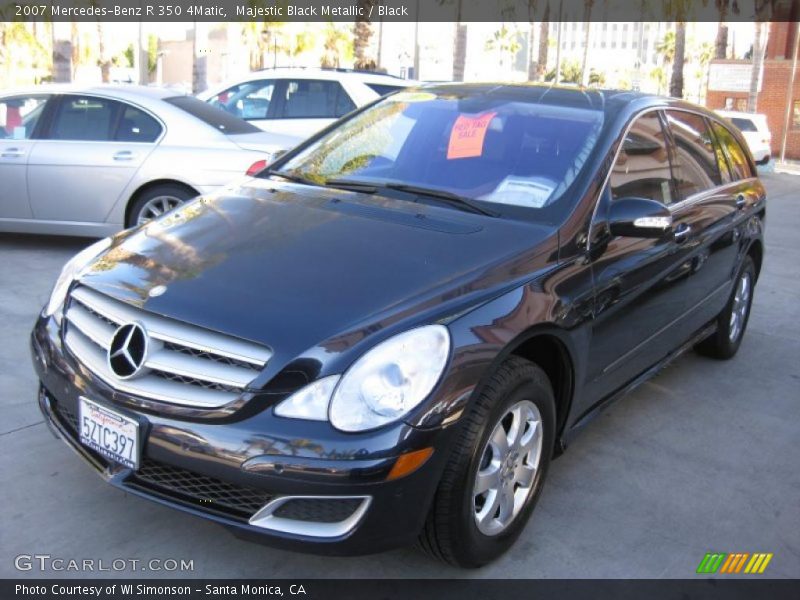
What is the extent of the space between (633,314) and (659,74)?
82.6 metres

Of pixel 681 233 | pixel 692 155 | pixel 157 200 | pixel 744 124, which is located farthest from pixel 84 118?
pixel 744 124

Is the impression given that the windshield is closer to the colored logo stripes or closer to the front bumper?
the front bumper

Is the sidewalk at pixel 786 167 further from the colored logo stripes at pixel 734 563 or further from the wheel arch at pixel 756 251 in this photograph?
the colored logo stripes at pixel 734 563

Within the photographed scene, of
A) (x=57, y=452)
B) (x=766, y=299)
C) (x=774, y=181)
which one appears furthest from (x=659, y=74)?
(x=57, y=452)

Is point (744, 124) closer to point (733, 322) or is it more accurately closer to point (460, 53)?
point (460, 53)

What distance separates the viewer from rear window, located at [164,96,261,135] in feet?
24.8

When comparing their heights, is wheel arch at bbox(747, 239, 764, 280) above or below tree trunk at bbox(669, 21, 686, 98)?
below

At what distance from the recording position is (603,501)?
3.71 meters

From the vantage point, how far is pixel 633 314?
3.86 metres

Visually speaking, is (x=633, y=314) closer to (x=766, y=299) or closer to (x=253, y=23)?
(x=766, y=299)

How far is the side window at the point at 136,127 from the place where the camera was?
731 centimetres

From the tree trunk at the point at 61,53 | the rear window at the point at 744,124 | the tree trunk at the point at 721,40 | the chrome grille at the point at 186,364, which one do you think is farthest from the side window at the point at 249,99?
the tree trunk at the point at 721,40

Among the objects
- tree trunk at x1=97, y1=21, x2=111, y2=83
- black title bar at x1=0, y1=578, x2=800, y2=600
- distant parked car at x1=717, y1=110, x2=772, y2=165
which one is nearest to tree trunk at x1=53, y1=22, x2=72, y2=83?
black title bar at x1=0, y1=578, x2=800, y2=600

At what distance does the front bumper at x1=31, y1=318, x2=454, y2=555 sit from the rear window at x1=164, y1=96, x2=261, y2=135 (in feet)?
17.0
